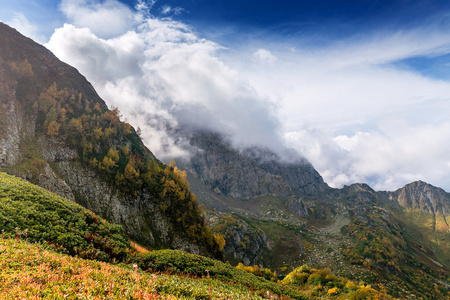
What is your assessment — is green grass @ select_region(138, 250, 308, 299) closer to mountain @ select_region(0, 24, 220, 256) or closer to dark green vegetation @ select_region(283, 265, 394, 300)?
dark green vegetation @ select_region(283, 265, 394, 300)

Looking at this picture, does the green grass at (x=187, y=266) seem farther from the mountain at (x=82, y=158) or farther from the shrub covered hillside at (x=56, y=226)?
the mountain at (x=82, y=158)

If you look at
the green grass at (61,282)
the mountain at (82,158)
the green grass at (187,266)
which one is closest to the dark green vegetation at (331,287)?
the green grass at (187,266)

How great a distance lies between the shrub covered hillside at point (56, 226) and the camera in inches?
768

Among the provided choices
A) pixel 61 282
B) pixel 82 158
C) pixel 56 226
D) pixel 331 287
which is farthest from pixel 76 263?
pixel 82 158

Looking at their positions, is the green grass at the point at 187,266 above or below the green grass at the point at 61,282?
below

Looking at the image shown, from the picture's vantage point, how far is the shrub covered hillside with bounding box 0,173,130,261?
19.5 m

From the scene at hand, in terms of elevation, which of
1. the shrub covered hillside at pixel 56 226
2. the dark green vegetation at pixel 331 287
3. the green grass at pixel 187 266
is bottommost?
the dark green vegetation at pixel 331 287

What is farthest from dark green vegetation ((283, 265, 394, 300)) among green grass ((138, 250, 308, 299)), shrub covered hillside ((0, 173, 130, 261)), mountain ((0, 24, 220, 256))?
mountain ((0, 24, 220, 256))

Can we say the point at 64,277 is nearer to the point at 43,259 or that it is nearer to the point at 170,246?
the point at 43,259

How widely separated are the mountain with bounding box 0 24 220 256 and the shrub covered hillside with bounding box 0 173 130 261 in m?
42.1

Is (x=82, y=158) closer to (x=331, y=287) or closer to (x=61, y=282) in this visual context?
(x=61, y=282)

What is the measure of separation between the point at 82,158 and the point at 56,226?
70430 millimetres

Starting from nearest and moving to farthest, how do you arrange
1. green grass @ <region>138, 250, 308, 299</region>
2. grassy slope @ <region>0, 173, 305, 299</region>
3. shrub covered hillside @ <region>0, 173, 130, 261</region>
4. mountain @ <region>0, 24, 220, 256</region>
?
grassy slope @ <region>0, 173, 305, 299</region>
shrub covered hillside @ <region>0, 173, 130, 261</region>
green grass @ <region>138, 250, 308, 299</region>
mountain @ <region>0, 24, 220, 256</region>

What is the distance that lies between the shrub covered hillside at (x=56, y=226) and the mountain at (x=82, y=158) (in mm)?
42133
